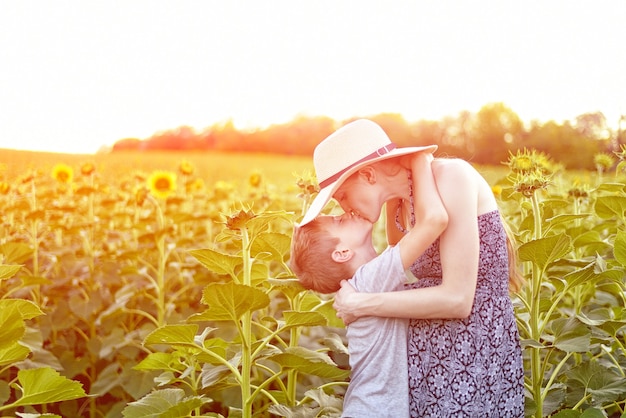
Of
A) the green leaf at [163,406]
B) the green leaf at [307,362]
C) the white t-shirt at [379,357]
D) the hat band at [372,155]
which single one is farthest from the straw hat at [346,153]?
the green leaf at [163,406]

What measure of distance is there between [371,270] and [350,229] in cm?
14

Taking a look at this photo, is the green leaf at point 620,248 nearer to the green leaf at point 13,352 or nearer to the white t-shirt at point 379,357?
the white t-shirt at point 379,357

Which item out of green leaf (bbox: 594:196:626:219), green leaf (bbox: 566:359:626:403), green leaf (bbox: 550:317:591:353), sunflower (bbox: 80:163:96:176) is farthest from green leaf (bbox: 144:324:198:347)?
sunflower (bbox: 80:163:96:176)

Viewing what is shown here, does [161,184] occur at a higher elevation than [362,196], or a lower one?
higher

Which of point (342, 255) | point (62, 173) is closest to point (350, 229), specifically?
point (342, 255)

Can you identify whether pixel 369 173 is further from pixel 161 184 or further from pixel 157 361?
pixel 161 184

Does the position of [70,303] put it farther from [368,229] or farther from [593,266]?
[593,266]

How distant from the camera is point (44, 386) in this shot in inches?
76.9

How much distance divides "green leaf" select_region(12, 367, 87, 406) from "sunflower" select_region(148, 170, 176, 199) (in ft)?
8.53

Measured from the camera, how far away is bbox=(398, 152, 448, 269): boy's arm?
1.92 meters

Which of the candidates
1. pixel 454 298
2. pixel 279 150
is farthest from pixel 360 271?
pixel 279 150

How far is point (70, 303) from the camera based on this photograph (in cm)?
374

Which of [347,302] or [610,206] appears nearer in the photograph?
[347,302]

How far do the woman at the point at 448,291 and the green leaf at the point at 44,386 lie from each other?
70cm
